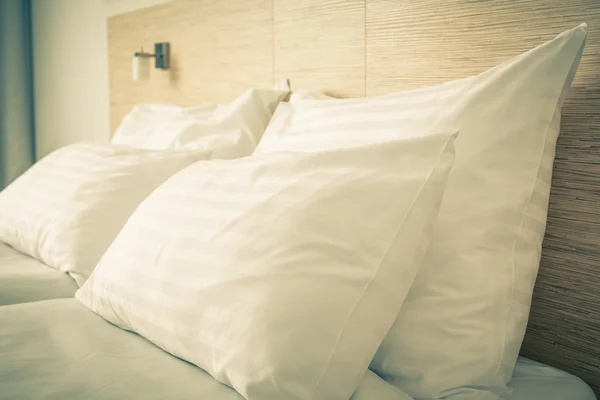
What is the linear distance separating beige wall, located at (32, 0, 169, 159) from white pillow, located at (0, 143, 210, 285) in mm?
1181

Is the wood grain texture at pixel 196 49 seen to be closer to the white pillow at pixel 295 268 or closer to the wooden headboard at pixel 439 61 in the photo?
the wooden headboard at pixel 439 61

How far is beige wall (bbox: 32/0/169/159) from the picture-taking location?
112 inches

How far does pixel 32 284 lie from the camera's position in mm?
1254

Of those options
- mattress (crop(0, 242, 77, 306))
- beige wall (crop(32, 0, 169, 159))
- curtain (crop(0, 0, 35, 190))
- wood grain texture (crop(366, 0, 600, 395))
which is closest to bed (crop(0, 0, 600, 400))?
wood grain texture (crop(366, 0, 600, 395))

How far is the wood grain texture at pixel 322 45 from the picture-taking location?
147 centimetres

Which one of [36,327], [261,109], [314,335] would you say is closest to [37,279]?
[36,327]

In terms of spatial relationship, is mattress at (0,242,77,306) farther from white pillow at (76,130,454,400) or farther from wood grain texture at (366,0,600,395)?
wood grain texture at (366,0,600,395)

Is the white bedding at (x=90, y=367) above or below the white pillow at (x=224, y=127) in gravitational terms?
below

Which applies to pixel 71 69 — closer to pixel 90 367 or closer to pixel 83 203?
pixel 83 203

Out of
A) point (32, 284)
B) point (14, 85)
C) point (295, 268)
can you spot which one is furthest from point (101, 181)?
point (14, 85)

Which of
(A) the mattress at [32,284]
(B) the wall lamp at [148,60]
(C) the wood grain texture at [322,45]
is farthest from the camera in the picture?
(B) the wall lamp at [148,60]

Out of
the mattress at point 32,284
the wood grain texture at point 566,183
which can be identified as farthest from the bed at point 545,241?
the mattress at point 32,284

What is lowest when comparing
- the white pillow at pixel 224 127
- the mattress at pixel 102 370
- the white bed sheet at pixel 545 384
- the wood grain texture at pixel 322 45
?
the white bed sheet at pixel 545 384

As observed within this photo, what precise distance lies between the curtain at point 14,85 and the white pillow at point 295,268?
3.17m
